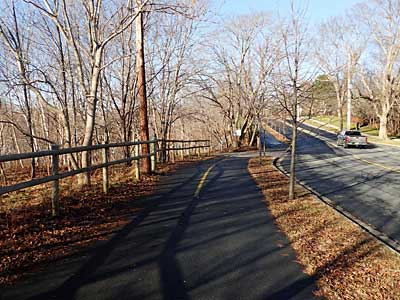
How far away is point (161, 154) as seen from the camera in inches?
805

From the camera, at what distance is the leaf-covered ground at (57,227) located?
4.12 m

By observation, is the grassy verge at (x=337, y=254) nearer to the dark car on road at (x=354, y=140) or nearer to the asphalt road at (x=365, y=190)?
the asphalt road at (x=365, y=190)

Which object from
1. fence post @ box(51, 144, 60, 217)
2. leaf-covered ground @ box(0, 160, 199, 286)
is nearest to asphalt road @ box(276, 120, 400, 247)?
leaf-covered ground @ box(0, 160, 199, 286)

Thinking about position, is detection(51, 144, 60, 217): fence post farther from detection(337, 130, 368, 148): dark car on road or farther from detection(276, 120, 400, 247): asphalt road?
detection(337, 130, 368, 148): dark car on road

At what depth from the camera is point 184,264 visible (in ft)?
13.3

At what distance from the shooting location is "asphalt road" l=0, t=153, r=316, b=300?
3.36 meters

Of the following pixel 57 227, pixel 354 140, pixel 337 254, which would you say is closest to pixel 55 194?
pixel 57 227

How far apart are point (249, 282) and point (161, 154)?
56.3ft

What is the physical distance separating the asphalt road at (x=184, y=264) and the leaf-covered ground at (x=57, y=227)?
30cm

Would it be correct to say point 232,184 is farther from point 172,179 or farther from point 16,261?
point 16,261

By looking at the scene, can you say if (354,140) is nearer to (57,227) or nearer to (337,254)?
(337,254)

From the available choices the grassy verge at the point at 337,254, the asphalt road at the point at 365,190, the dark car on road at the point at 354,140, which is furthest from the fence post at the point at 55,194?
the dark car on road at the point at 354,140

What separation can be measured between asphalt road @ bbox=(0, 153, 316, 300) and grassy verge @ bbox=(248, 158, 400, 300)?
226 millimetres

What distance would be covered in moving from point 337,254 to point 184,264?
7.41 ft
